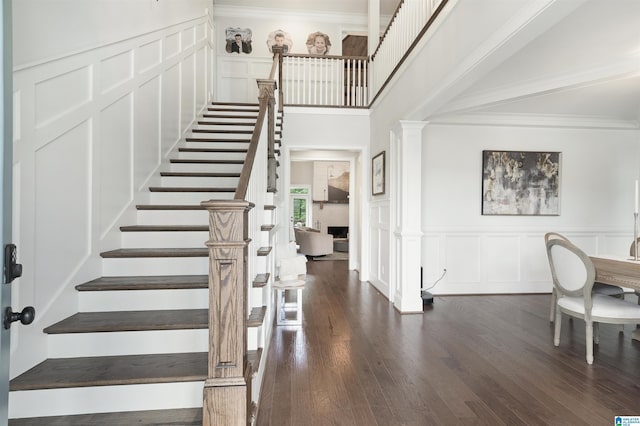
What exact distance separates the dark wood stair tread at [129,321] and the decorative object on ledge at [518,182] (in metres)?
4.14

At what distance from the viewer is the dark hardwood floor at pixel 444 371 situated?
183cm

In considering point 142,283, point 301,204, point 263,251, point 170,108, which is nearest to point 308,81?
point 170,108

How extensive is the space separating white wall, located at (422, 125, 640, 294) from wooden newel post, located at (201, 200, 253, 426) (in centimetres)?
→ 361

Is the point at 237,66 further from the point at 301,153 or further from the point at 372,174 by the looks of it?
the point at 372,174

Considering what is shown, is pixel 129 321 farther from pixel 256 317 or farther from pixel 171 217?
pixel 171 217

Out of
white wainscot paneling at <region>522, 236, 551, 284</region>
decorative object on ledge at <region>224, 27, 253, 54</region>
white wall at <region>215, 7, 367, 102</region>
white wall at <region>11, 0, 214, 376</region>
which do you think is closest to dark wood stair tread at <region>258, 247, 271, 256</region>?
white wall at <region>11, 0, 214, 376</region>

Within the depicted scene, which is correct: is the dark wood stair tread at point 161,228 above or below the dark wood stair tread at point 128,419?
above

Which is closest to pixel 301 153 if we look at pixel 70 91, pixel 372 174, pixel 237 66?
pixel 372 174

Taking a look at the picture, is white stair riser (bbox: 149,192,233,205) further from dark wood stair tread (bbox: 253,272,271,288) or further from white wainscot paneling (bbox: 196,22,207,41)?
white wainscot paneling (bbox: 196,22,207,41)

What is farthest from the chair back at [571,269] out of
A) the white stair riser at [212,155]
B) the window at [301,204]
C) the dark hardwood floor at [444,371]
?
the window at [301,204]

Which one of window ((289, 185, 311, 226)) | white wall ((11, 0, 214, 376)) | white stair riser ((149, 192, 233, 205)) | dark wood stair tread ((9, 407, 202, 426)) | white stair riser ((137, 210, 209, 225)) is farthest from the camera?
window ((289, 185, 311, 226))

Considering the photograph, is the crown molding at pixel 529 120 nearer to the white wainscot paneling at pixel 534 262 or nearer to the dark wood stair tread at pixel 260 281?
the white wainscot paneling at pixel 534 262

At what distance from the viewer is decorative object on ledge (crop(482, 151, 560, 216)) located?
14.6 feet

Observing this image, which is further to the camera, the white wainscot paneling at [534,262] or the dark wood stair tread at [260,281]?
the white wainscot paneling at [534,262]
